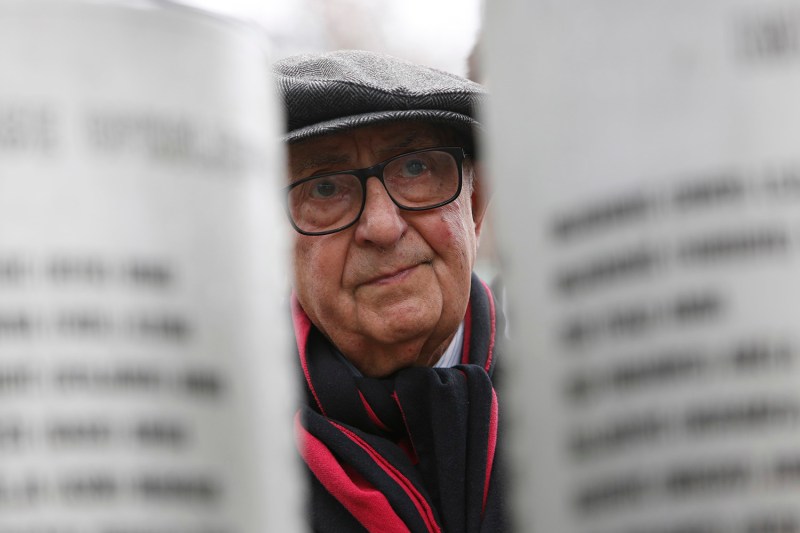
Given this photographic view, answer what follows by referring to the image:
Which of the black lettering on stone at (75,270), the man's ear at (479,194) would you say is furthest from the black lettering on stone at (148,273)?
the man's ear at (479,194)

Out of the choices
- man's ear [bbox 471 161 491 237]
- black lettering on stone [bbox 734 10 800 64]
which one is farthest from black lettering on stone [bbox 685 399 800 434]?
man's ear [bbox 471 161 491 237]

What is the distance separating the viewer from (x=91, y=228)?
42 centimetres

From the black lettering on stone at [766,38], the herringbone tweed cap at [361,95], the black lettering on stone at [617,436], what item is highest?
the herringbone tweed cap at [361,95]

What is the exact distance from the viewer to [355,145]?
182 centimetres

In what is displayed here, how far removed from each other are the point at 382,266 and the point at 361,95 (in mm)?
328

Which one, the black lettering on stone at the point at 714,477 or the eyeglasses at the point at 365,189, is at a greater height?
the eyeglasses at the point at 365,189

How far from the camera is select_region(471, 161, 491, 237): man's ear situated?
206 centimetres

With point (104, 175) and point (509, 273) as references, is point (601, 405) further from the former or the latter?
point (104, 175)

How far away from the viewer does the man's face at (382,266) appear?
69.9 inches

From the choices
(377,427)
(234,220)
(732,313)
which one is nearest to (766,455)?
(732,313)

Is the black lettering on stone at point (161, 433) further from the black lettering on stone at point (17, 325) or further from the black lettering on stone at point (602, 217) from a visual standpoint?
the black lettering on stone at point (602, 217)

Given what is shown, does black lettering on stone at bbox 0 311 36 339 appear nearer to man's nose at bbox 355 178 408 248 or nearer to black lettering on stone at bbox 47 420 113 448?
black lettering on stone at bbox 47 420 113 448

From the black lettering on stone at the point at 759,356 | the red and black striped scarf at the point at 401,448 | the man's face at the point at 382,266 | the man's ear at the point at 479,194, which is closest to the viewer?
the black lettering on stone at the point at 759,356

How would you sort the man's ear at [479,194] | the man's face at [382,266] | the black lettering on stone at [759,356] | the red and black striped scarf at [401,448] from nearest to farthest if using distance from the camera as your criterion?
1. the black lettering on stone at [759,356]
2. the red and black striped scarf at [401,448]
3. the man's face at [382,266]
4. the man's ear at [479,194]
